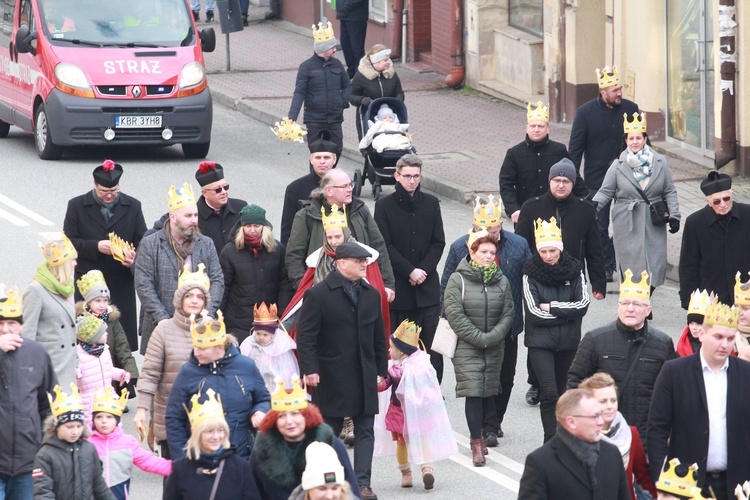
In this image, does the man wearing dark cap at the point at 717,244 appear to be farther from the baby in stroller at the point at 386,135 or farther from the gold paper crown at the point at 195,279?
the baby in stroller at the point at 386,135

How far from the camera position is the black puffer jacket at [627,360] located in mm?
9547

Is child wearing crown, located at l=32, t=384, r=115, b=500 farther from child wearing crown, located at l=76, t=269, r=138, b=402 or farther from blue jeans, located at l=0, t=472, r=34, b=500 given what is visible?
child wearing crown, located at l=76, t=269, r=138, b=402

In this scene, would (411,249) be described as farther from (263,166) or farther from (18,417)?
(263,166)

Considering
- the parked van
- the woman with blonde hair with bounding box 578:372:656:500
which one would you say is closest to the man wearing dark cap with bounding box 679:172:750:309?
the woman with blonde hair with bounding box 578:372:656:500

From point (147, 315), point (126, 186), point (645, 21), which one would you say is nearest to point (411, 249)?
point (147, 315)

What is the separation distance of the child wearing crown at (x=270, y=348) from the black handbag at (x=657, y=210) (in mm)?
4348

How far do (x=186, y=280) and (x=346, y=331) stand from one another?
1.03 m

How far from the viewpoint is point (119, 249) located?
479 inches

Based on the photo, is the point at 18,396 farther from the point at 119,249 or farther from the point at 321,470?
the point at 119,249

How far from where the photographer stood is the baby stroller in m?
18.5

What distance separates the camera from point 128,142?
2058 centimetres

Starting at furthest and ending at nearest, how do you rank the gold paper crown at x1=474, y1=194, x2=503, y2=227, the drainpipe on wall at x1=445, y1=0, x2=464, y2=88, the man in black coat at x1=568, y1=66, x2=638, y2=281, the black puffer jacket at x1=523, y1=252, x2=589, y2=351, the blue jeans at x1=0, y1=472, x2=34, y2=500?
the drainpipe on wall at x1=445, y1=0, x2=464, y2=88, the man in black coat at x1=568, y1=66, x2=638, y2=281, the gold paper crown at x1=474, y1=194, x2=503, y2=227, the black puffer jacket at x1=523, y1=252, x2=589, y2=351, the blue jeans at x1=0, y1=472, x2=34, y2=500

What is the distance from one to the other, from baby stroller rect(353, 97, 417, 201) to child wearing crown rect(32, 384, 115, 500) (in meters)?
9.80

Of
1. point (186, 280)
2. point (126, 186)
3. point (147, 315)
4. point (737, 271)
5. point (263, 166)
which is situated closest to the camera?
point (186, 280)
